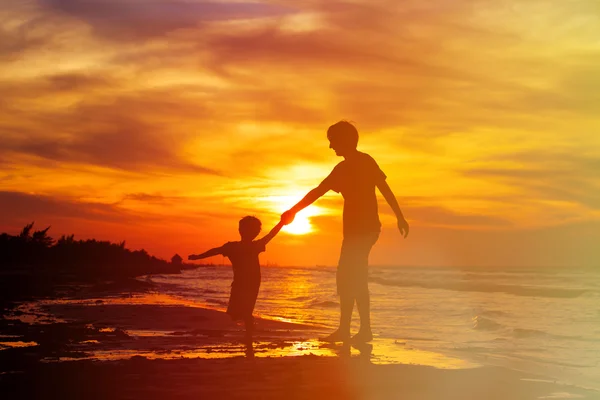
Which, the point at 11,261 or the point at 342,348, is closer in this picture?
the point at 342,348

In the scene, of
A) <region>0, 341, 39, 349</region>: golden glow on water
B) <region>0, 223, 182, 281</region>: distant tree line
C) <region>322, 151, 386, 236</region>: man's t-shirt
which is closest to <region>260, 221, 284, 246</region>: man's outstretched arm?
<region>322, 151, 386, 236</region>: man's t-shirt

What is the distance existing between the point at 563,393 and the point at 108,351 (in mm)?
5188

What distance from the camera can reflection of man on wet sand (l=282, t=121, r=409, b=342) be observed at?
8445mm

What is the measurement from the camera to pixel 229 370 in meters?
6.68

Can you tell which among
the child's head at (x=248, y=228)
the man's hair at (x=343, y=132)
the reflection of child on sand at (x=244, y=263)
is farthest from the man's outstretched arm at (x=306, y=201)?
the man's hair at (x=343, y=132)

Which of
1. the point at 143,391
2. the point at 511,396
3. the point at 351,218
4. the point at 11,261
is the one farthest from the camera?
the point at 11,261

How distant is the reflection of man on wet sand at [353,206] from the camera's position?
27.7 ft

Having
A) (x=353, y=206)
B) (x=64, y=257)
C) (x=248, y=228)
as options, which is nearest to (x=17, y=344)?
(x=248, y=228)

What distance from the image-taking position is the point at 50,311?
51.5 feet

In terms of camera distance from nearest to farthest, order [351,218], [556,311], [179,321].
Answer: [351,218] < [179,321] < [556,311]

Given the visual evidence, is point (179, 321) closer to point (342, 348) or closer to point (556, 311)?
point (342, 348)

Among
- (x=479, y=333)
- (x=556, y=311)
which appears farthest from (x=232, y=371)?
(x=556, y=311)

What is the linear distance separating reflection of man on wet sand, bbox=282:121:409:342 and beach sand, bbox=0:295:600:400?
0.64m

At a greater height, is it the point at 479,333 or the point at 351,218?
the point at 351,218
